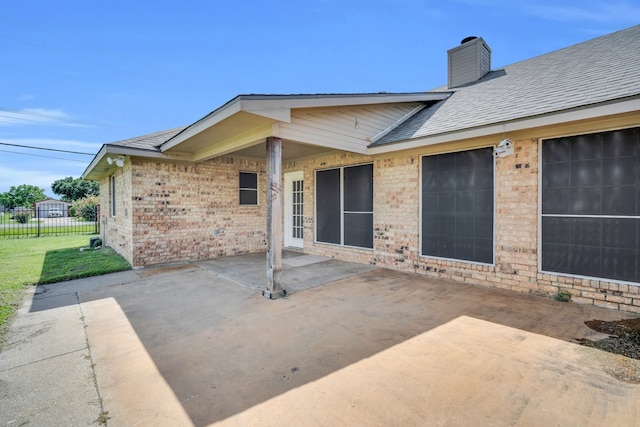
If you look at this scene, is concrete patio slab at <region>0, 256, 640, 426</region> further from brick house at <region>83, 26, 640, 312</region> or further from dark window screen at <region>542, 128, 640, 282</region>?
brick house at <region>83, 26, 640, 312</region>

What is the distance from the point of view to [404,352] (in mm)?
2990

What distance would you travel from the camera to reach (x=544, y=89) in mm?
5242

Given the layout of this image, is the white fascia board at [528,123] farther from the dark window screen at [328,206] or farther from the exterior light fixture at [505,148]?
the dark window screen at [328,206]

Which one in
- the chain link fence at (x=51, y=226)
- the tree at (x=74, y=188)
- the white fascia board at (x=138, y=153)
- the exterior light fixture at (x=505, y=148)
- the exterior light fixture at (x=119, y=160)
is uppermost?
the tree at (x=74, y=188)

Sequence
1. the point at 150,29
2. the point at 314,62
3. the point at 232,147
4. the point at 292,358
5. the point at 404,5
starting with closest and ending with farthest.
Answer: the point at 292,358
the point at 232,147
the point at 404,5
the point at 150,29
the point at 314,62

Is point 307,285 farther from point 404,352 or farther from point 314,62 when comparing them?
point 314,62

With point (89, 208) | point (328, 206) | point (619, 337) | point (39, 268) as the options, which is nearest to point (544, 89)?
point (619, 337)

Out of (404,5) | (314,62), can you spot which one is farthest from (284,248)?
(314,62)

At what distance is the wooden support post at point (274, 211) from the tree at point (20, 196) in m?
71.8

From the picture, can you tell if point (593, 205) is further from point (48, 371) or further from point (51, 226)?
point (51, 226)

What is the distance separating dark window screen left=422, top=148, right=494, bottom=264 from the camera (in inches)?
206

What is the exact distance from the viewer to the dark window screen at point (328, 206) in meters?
7.98

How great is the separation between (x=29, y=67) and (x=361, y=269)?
27290 mm

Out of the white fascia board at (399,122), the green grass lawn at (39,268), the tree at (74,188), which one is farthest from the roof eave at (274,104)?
the tree at (74,188)
